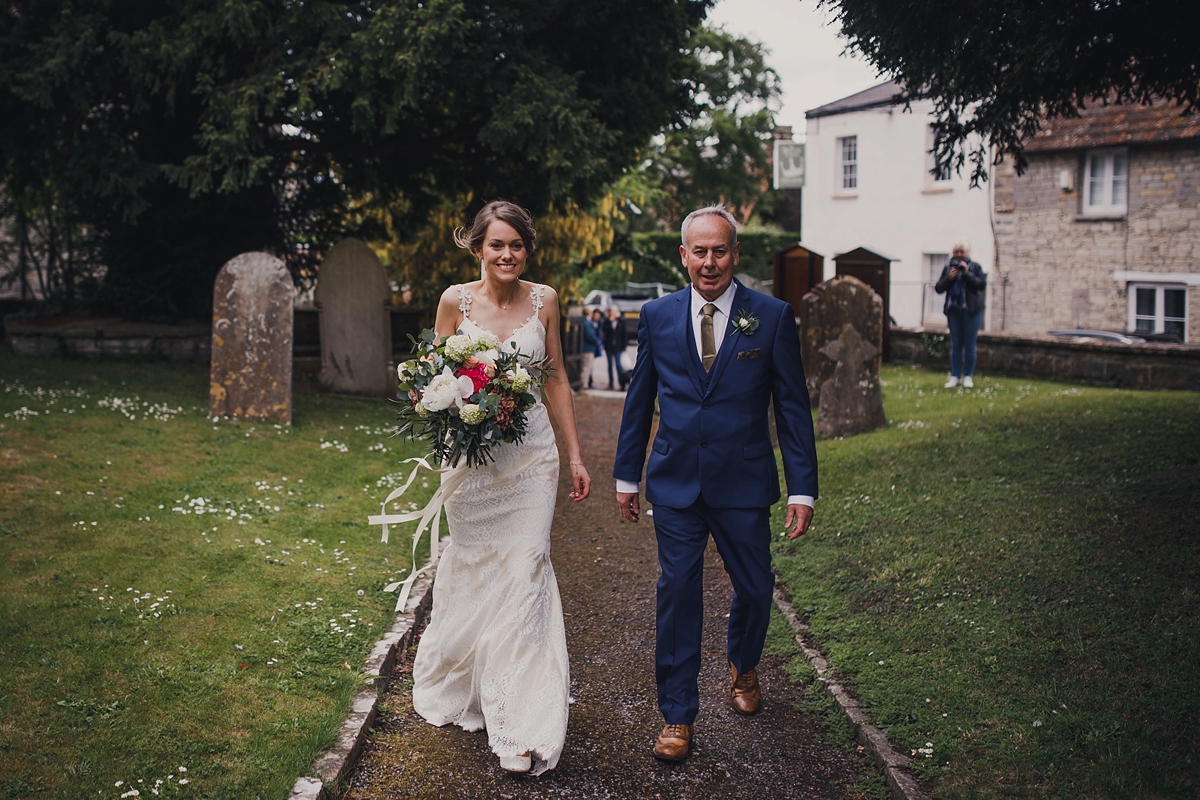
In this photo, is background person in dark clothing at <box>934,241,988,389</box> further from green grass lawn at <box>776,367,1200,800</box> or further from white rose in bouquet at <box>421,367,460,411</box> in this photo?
white rose in bouquet at <box>421,367,460,411</box>

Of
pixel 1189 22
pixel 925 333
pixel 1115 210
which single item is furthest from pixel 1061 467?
pixel 1115 210

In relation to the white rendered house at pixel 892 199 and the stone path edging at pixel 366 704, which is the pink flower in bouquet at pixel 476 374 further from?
the white rendered house at pixel 892 199

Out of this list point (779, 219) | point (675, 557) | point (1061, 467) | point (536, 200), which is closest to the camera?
point (675, 557)

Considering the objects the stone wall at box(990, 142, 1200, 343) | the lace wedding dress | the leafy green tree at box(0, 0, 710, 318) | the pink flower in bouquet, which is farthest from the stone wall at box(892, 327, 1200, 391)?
the pink flower in bouquet

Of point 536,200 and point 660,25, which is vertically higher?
point 660,25

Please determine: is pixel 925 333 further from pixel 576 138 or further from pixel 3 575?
pixel 3 575

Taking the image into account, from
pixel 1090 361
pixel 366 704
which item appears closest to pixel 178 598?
pixel 366 704

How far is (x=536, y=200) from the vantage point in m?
15.0

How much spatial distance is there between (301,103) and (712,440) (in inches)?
360

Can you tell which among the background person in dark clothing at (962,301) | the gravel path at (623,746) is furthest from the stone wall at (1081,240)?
the gravel path at (623,746)

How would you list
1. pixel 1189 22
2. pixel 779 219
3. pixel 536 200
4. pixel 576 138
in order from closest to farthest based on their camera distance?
pixel 1189 22 → pixel 576 138 → pixel 536 200 → pixel 779 219

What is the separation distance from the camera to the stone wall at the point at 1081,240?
2323cm

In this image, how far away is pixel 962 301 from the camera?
47.4 feet

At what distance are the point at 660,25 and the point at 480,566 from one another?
1097 centimetres
